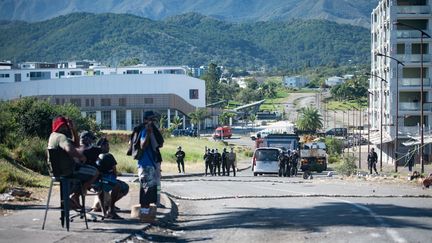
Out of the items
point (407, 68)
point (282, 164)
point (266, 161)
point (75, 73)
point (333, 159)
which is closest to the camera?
point (282, 164)

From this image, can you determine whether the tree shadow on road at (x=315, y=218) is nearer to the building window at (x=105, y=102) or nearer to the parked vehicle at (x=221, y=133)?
the parked vehicle at (x=221, y=133)

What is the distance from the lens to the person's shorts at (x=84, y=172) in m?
13.5

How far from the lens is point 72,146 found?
497 inches

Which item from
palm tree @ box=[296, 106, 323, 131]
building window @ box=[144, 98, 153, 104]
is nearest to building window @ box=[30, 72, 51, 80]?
building window @ box=[144, 98, 153, 104]

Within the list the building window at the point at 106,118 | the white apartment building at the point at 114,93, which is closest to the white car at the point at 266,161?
the white apartment building at the point at 114,93

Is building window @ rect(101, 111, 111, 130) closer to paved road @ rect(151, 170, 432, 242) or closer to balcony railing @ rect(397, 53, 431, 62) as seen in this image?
balcony railing @ rect(397, 53, 431, 62)

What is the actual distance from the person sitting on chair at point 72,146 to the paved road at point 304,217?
1.58m

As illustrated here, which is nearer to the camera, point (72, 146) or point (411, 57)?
point (72, 146)

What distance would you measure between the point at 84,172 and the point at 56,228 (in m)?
1.11

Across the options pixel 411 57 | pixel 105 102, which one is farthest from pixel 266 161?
pixel 105 102

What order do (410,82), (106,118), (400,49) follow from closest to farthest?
(410,82) → (400,49) → (106,118)

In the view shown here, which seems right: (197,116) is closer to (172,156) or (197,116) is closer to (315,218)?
(172,156)

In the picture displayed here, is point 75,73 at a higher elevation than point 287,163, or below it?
higher

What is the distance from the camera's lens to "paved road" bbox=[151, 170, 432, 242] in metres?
12.8
